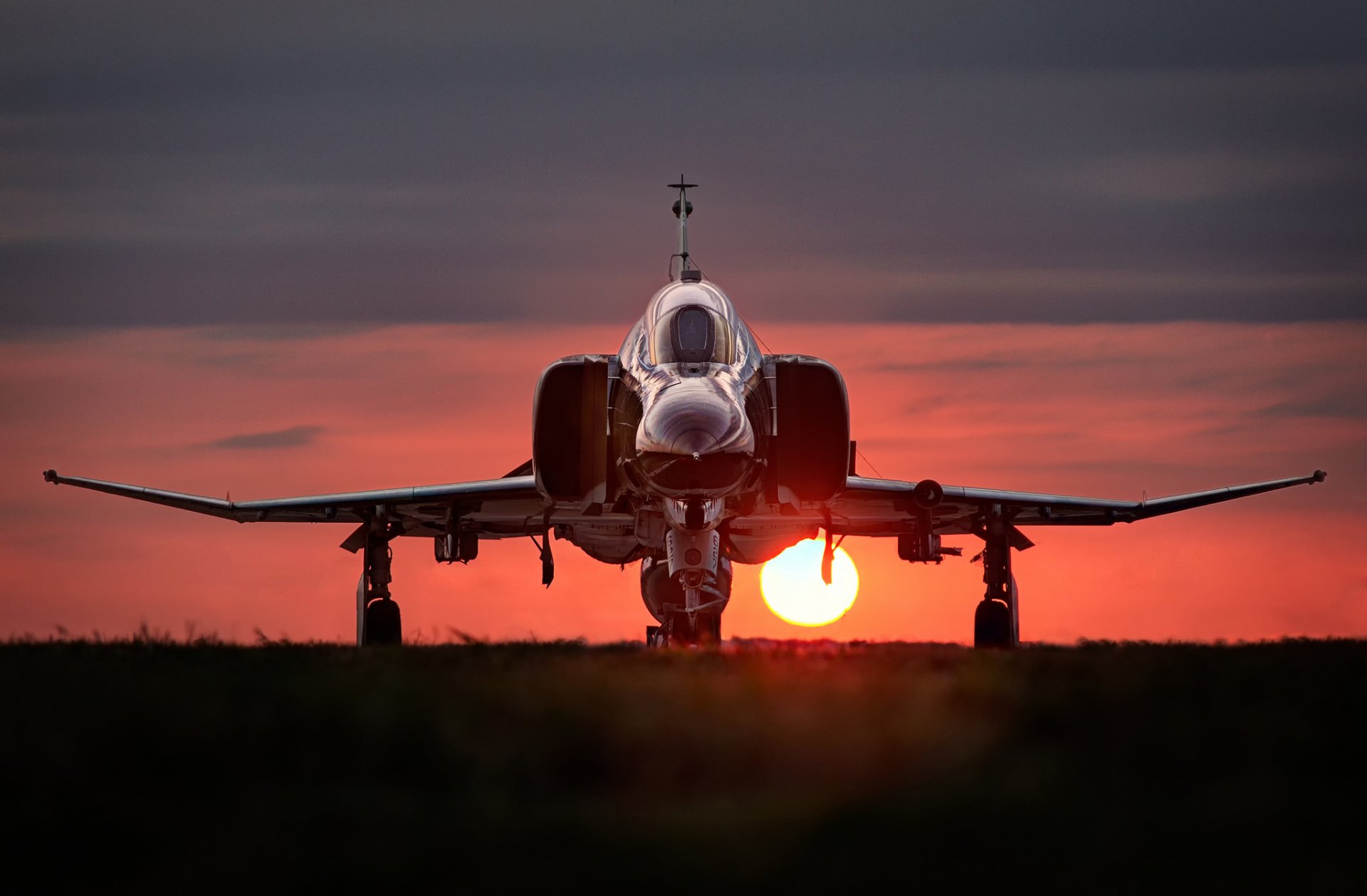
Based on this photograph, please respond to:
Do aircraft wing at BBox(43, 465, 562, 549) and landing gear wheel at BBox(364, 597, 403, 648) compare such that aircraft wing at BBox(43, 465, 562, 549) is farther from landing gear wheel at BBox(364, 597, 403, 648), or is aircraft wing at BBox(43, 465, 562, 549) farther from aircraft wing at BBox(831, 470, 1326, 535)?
aircraft wing at BBox(831, 470, 1326, 535)

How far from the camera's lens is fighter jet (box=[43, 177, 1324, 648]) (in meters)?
17.4

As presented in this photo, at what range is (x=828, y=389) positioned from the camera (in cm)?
2008

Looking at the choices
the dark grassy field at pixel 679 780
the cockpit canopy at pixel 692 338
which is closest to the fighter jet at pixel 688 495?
the cockpit canopy at pixel 692 338

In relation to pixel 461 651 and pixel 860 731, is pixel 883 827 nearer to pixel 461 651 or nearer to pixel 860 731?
pixel 860 731

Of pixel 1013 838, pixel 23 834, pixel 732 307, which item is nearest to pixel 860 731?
pixel 1013 838

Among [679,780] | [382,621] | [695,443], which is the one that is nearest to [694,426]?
[695,443]

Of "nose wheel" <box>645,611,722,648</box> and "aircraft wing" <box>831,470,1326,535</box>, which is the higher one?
"aircraft wing" <box>831,470,1326,535</box>

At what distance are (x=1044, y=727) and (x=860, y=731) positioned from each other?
84cm

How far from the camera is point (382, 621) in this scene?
23.3 meters

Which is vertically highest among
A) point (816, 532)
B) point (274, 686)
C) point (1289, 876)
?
point (816, 532)

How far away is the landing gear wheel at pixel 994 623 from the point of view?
79.1 ft

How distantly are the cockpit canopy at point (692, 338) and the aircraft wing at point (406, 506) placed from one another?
4494 mm

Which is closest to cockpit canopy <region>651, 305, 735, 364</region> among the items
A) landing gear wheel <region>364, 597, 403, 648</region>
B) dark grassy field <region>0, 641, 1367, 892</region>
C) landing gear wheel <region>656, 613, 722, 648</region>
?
landing gear wheel <region>656, 613, 722, 648</region>

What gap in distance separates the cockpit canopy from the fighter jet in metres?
0.02
